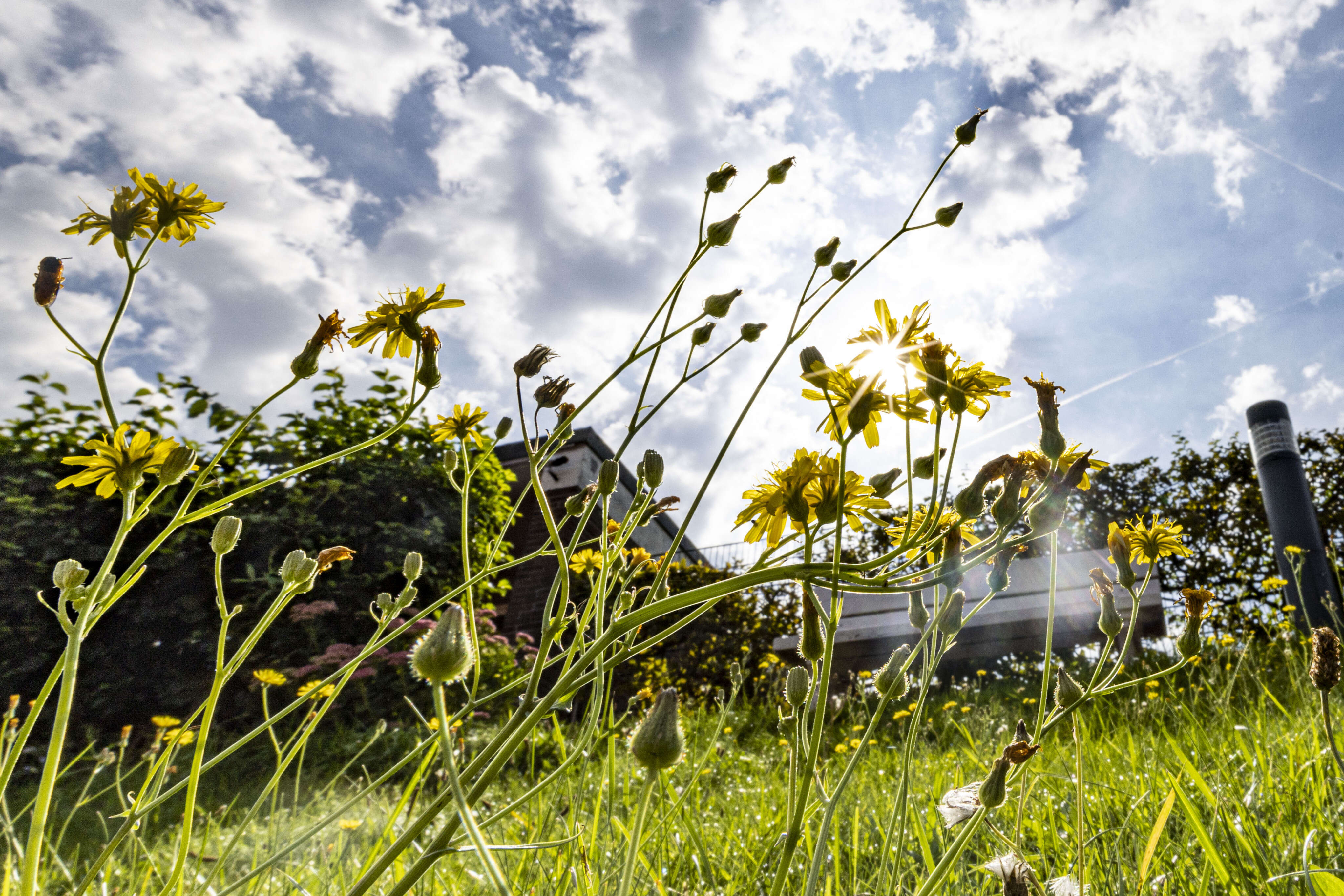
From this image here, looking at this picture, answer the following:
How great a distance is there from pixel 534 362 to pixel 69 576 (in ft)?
1.96

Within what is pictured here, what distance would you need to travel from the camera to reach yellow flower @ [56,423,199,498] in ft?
2.76

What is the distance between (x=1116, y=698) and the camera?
3.31 meters

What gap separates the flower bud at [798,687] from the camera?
852mm

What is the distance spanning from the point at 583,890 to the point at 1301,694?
2.56 m

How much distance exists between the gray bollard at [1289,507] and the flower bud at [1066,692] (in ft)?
12.9

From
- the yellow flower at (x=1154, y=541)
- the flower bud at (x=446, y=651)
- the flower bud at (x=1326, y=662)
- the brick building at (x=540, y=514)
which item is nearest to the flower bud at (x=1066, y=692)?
the flower bud at (x=1326, y=662)

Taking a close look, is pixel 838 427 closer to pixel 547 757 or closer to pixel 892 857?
pixel 892 857

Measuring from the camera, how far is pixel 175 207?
98 cm

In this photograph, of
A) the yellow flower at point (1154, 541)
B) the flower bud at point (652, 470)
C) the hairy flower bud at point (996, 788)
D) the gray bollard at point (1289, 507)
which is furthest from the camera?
the gray bollard at point (1289, 507)

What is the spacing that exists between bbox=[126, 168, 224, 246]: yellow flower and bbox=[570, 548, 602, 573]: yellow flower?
0.84 m

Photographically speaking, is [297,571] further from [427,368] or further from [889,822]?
[889,822]

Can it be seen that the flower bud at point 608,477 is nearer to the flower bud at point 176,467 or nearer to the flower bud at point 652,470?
the flower bud at point 652,470

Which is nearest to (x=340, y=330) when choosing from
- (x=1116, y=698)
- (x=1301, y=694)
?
(x=1301, y=694)

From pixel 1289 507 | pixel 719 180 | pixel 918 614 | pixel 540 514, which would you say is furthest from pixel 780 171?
pixel 540 514
